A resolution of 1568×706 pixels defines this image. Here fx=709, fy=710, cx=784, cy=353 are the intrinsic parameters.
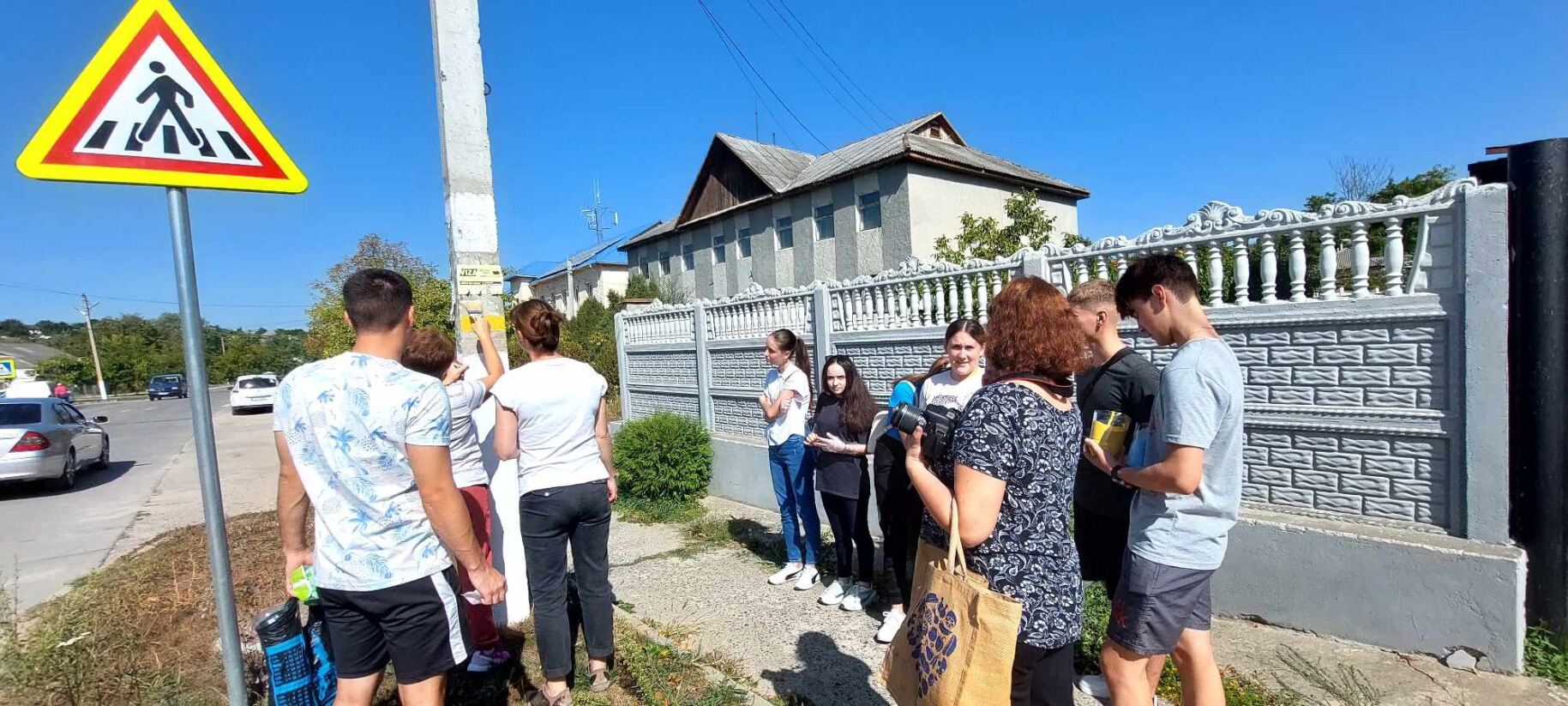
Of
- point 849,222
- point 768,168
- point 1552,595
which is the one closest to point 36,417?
point 1552,595

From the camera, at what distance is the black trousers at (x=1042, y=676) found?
192cm

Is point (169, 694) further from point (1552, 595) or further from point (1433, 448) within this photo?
point (1552, 595)

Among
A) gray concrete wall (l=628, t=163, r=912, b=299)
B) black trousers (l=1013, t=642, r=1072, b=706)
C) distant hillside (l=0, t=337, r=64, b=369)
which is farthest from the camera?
distant hillside (l=0, t=337, r=64, b=369)

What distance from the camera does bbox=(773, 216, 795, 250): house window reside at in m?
24.6

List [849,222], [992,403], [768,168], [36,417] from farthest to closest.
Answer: [768,168], [849,222], [36,417], [992,403]

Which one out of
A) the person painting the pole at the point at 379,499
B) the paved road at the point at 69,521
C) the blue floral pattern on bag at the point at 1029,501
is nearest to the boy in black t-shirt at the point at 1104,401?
the blue floral pattern on bag at the point at 1029,501

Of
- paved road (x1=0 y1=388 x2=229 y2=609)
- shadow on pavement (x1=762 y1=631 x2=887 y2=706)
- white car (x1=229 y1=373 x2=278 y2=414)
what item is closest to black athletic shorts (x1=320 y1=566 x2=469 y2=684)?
shadow on pavement (x1=762 y1=631 x2=887 y2=706)

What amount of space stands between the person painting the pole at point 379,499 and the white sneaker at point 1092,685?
268cm

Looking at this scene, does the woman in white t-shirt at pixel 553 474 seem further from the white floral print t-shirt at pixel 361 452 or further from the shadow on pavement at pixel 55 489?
the shadow on pavement at pixel 55 489

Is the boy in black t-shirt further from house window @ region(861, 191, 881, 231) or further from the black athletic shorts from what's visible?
house window @ region(861, 191, 881, 231)

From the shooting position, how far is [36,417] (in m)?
10.3

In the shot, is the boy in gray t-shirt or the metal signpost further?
the boy in gray t-shirt

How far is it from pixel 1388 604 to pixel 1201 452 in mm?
2318

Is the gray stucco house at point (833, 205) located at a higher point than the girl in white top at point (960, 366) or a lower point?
higher
